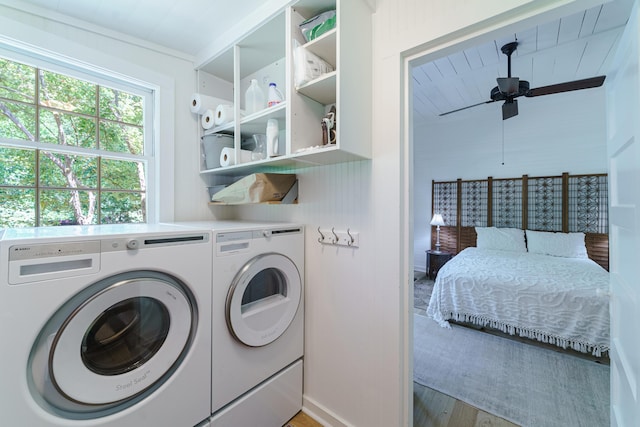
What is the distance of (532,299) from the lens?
2404 mm

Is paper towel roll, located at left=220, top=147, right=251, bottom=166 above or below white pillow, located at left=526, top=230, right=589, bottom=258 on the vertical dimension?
above

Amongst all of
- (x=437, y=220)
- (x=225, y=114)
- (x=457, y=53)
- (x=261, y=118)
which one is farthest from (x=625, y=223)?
(x=437, y=220)

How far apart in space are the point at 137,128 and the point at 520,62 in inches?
143

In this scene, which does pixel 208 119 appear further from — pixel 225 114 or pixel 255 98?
pixel 255 98

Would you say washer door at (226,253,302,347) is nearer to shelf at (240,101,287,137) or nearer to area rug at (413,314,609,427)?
shelf at (240,101,287,137)

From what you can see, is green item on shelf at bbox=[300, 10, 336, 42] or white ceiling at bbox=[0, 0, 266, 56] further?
white ceiling at bbox=[0, 0, 266, 56]

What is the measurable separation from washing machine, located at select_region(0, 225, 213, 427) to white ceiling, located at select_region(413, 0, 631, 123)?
230 cm

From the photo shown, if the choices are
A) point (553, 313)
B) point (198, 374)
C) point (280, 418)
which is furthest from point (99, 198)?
point (553, 313)

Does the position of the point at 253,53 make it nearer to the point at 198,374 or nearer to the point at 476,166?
the point at 198,374

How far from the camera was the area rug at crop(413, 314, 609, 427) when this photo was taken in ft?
5.47

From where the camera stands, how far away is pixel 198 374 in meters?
1.21

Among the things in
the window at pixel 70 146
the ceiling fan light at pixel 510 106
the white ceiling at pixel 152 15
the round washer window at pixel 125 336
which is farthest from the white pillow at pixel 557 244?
the window at pixel 70 146

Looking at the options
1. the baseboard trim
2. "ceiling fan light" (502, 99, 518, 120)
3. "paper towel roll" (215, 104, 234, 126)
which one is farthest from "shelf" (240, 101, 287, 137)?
"ceiling fan light" (502, 99, 518, 120)

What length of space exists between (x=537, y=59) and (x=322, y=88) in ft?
8.96
